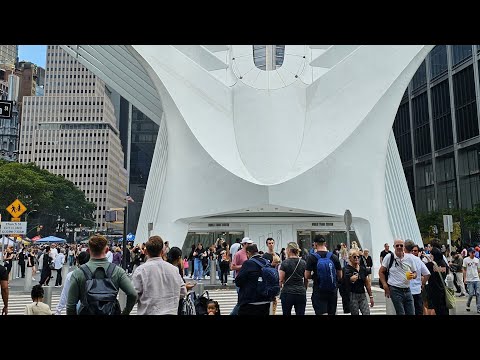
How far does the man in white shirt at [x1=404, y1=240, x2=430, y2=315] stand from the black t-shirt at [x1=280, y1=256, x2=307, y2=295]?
6.37 ft

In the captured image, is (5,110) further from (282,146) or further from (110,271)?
(282,146)

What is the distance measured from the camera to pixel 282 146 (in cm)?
2833

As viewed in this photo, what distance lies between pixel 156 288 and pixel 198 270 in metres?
16.4

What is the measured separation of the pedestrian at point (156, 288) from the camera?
187 inches

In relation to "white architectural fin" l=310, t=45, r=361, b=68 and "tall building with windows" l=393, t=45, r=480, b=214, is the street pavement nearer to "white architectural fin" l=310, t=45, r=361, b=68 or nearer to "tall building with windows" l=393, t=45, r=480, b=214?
"white architectural fin" l=310, t=45, r=361, b=68

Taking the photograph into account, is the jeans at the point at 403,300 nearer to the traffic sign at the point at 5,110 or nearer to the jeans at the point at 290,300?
the jeans at the point at 290,300

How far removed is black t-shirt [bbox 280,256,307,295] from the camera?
7.26 meters

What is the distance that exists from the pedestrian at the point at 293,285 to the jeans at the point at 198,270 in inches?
539

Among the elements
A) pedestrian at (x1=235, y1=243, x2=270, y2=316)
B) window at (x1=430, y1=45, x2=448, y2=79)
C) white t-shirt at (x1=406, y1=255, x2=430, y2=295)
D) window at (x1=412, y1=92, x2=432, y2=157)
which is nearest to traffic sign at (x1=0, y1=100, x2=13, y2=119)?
pedestrian at (x1=235, y1=243, x2=270, y2=316)

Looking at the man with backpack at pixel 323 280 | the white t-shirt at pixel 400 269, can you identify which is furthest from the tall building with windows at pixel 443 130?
the man with backpack at pixel 323 280

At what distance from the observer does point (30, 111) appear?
440 feet

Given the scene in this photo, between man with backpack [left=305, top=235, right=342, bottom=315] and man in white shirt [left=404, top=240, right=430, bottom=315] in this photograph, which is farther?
man in white shirt [left=404, top=240, right=430, bottom=315]
